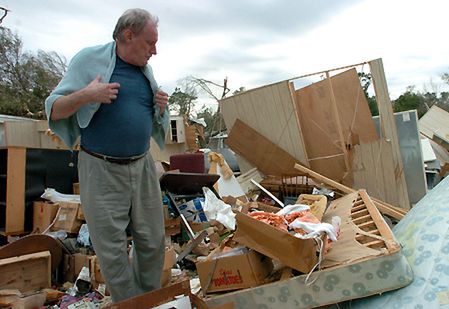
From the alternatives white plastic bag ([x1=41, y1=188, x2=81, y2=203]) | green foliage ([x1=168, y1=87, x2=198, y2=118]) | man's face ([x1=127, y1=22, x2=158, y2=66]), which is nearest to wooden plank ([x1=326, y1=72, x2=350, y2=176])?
white plastic bag ([x1=41, y1=188, x2=81, y2=203])

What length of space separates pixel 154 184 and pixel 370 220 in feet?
4.52

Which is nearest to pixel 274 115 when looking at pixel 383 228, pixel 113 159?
pixel 383 228

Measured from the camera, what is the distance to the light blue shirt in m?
1.68

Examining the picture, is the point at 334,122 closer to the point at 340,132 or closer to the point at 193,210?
the point at 340,132

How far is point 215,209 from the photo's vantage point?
386cm

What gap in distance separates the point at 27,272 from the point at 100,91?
189cm

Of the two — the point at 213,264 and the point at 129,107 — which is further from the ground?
the point at 129,107

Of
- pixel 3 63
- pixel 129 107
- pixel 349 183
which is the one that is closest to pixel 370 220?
pixel 129 107

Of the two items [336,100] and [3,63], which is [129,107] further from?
[3,63]

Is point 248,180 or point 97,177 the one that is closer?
point 97,177

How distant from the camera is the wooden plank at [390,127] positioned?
486cm

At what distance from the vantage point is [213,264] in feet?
6.97

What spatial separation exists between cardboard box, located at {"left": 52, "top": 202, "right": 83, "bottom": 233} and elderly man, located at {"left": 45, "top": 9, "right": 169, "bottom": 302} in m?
1.99

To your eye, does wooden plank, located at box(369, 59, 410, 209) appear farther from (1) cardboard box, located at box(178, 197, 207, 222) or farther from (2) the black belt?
(2) the black belt
